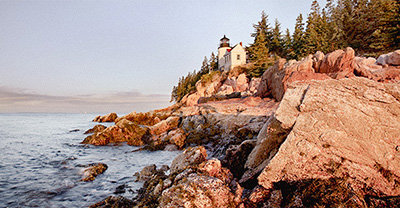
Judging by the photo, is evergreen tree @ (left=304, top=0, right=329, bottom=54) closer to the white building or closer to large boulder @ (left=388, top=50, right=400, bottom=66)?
the white building

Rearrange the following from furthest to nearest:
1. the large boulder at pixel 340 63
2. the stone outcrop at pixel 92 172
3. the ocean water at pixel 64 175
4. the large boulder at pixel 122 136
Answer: the large boulder at pixel 122 136 → the large boulder at pixel 340 63 → the stone outcrop at pixel 92 172 → the ocean water at pixel 64 175

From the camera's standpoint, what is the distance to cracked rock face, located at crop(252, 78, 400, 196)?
4.37m

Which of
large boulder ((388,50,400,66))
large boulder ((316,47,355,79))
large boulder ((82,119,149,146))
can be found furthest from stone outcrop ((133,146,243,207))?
large boulder ((388,50,400,66))

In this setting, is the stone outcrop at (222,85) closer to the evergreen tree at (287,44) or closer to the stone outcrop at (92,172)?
the evergreen tree at (287,44)

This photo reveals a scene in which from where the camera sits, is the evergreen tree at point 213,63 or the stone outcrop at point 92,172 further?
the evergreen tree at point 213,63

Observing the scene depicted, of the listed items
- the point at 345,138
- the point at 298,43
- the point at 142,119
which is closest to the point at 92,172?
the point at 345,138

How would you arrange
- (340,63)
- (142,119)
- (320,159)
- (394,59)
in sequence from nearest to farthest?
(320,159) < (340,63) < (394,59) < (142,119)

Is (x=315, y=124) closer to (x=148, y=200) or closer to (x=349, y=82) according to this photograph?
(x=349, y=82)

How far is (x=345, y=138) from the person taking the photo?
473cm

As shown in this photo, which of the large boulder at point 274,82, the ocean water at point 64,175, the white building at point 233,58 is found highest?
the white building at point 233,58

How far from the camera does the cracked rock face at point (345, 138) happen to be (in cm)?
437

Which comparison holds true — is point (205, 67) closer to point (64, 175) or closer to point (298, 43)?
point (298, 43)

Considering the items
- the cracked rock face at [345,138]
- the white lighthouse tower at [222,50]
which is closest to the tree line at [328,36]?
the white lighthouse tower at [222,50]

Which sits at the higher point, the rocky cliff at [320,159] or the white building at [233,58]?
the white building at [233,58]
